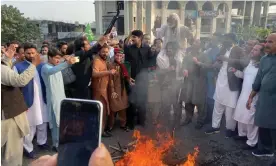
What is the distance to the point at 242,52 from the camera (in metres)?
4.72

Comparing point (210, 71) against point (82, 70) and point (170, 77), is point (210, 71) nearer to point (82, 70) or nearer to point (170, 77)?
point (170, 77)

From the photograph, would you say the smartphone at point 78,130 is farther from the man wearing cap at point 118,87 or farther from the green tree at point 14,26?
the green tree at point 14,26

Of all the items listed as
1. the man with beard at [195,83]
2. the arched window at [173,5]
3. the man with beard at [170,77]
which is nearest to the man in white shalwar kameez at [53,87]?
the man with beard at [170,77]

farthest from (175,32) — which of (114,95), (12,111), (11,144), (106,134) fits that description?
(11,144)

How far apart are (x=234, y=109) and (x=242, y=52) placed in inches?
46.0

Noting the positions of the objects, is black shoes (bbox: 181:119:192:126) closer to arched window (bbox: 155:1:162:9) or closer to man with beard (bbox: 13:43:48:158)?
man with beard (bbox: 13:43:48:158)

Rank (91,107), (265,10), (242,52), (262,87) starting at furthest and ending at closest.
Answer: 1. (265,10)
2. (242,52)
3. (262,87)
4. (91,107)

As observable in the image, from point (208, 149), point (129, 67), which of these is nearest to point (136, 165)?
point (208, 149)

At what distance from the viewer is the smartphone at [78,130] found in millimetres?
1489

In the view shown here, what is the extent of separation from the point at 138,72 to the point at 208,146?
2074mm

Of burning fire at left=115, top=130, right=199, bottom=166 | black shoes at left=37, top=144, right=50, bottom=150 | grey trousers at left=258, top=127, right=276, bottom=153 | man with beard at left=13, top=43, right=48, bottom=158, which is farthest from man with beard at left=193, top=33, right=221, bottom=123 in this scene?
black shoes at left=37, top=144, right=50, bottom=150

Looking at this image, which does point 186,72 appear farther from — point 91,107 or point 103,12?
point 103,12

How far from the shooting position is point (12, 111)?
10.5 ft

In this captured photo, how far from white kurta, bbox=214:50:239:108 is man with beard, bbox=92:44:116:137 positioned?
2211 millimetres
